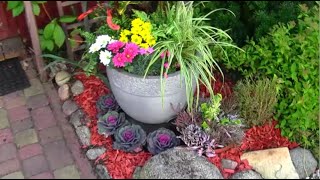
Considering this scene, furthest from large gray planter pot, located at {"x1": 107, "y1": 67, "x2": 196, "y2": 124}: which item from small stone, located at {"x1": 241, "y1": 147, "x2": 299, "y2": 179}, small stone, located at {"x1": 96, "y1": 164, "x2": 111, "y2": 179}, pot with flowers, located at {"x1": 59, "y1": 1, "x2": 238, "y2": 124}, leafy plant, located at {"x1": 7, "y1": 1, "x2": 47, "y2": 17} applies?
leafy plant, located at {"x1": 7, "y1": 1, "x2": 47, "y2": 17}

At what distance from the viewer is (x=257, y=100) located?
294 centimetres

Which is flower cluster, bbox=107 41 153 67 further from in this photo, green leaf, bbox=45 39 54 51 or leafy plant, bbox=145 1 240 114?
green leaf, bbox=45 39 54 51

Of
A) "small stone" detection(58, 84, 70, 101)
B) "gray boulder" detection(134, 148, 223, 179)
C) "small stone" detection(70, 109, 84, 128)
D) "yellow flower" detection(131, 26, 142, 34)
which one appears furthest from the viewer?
"small stone" detection(58, 84, 70, 101)

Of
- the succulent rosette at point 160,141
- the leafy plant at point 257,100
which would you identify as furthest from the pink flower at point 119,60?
the leafy plant at point 257,100

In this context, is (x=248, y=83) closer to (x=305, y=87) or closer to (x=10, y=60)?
(x=305, y=87)

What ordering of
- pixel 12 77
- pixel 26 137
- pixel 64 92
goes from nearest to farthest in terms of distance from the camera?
pixel 26 137 < pixel 64 92 < pixel 12 77

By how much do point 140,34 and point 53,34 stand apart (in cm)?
79

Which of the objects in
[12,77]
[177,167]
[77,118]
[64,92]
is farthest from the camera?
[12,77]

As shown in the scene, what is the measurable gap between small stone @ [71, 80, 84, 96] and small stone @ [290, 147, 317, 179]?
1.48 meters

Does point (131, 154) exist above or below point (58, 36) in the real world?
below

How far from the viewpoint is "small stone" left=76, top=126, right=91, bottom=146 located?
296 centimetres

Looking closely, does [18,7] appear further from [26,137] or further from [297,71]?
[297,71]

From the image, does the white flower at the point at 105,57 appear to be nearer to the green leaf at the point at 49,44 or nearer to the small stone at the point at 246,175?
the green leaf at the point at 49,44

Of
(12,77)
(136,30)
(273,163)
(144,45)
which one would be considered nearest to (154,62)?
(144,45)
